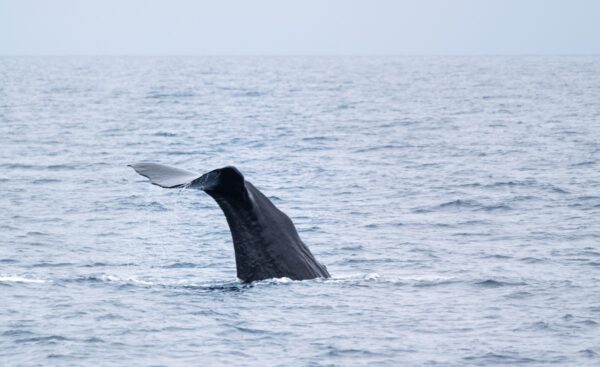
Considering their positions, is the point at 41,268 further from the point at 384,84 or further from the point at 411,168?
the point at 384,84

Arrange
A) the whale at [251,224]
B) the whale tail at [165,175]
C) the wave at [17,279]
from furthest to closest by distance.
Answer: the wave at [17,279] < the whale at [251,224] < the whale tail at [165,175]

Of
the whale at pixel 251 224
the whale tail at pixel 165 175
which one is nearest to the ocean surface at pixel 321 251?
the whale at pixel 251 224

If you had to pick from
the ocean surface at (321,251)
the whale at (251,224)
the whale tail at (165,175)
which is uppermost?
the whale tail at (165,175)

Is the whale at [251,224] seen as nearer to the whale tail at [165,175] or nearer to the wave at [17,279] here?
the whale tail at [165,175]

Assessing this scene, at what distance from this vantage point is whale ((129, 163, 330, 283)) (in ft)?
35.1

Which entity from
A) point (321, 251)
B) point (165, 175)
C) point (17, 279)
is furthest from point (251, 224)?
point (321, 251)

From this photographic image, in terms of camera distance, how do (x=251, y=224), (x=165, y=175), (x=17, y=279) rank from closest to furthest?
(x=165, y=175) → (x=251, y=224) → (x=17, y=279)

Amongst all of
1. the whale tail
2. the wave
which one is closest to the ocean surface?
the wave

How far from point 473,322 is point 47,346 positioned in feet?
14.0

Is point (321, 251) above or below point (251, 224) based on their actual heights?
below

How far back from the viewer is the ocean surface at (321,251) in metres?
10.8

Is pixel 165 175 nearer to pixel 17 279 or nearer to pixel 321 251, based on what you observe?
pixel 17 279

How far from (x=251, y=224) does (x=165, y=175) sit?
1112 millimetres

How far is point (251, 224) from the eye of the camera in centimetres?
1125
